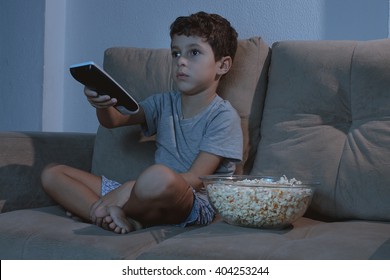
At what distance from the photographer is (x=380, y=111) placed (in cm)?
146

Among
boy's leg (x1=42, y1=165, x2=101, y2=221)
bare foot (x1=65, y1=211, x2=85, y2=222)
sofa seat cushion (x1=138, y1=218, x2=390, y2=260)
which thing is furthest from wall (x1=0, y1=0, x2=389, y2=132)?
sofa seat cushion (x1=138, y1=218, x2=390, y2=260)

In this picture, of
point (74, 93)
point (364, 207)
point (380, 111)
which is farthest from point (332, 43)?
point (74, 93)

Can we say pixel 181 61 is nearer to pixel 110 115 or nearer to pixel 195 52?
pixel 195 52

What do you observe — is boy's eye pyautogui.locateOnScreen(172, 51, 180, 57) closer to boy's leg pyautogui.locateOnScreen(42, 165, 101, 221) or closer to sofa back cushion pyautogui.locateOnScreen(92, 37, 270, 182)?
sofa back cushion pyautogui.locateOnScreen(92, 37, 270, 182)

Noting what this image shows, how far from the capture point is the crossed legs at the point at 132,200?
126 cm

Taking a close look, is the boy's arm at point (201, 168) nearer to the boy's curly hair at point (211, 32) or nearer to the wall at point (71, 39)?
the boy's curly hair at point (211, 32)

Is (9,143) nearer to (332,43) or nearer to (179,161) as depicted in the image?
(179,161)

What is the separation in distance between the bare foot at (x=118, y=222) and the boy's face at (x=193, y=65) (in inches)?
19.9

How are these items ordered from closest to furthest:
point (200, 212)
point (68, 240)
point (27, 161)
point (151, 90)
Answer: point (68, 240), point (200, 212), point (27, 161), point (151, 90)

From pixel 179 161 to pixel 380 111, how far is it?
573mm

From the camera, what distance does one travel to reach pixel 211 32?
169 cm

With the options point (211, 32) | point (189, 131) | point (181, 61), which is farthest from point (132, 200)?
point (211, 32)

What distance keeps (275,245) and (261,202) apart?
19 cm

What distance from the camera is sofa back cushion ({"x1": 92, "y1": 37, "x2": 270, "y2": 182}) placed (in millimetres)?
1668
